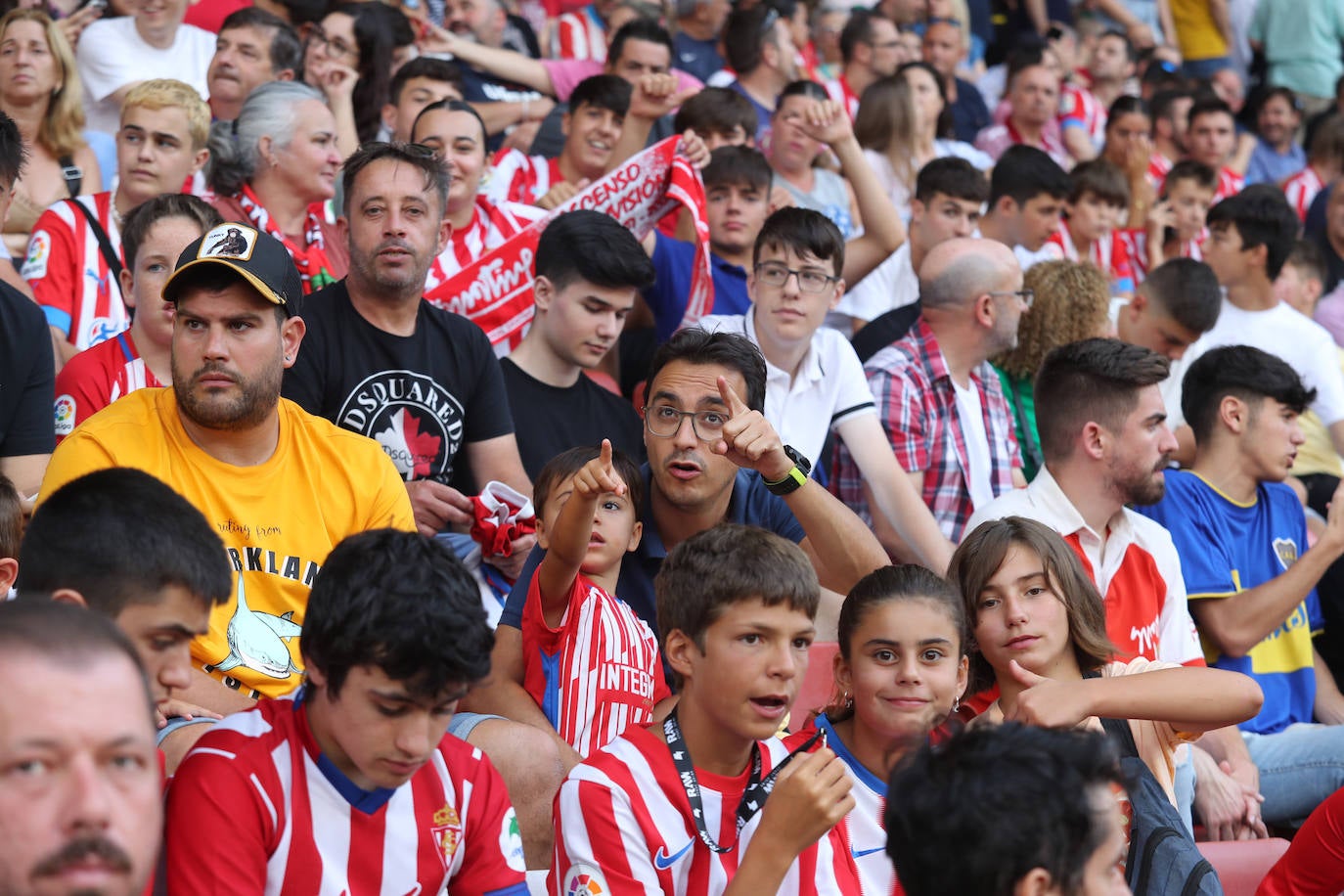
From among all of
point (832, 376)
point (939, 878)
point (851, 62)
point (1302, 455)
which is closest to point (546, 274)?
point (832, 376)

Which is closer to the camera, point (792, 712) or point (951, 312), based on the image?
point (792, 712)

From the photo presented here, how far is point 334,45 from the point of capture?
6.76 m

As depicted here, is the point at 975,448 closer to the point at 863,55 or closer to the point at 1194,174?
the point at 1194,174

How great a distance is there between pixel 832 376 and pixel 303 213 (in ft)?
6.73

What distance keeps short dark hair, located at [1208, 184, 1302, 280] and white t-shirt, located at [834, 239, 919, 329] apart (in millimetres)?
1533

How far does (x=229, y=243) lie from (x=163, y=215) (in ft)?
3.44

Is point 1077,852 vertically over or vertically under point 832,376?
under

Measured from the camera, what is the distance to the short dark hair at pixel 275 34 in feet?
20.4

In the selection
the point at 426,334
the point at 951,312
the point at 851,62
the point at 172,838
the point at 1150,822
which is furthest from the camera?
the point at 851,62

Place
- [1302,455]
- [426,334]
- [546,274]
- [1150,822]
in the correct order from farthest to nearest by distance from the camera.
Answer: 1. [1302,455]
2. [546,274]
3. [426,334]
4. [1150,822]

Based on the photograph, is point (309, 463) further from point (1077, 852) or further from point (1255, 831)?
point (1255, 831)

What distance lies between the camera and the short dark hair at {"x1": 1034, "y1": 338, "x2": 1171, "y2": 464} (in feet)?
14.7

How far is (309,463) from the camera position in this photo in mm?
3305

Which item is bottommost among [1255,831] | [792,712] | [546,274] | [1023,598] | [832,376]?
[1255,831]
